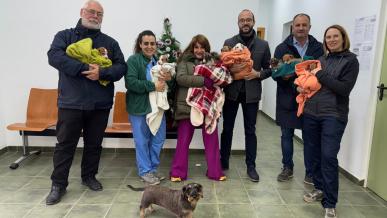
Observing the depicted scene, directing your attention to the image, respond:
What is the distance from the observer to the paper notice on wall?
298cm

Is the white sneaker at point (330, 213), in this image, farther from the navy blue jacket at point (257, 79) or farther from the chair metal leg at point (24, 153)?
the chair metal leg at point (24, 153)

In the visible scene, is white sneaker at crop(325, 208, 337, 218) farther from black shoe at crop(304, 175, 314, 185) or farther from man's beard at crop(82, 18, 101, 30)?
man's beard at crop(82, 18, 101, 30)

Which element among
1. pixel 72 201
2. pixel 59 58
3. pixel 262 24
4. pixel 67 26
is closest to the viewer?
pixel 59 58

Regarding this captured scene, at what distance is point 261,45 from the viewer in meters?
3.05

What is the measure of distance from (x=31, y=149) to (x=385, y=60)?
4217 mm

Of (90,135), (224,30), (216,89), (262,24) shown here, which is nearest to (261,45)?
(216,89)

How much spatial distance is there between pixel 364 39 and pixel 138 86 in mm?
2304

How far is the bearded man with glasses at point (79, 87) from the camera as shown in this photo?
2.52m

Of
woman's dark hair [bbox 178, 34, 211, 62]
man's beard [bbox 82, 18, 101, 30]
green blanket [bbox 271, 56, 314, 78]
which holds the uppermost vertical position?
man's beard [bbox 82, 18, 101, 30]

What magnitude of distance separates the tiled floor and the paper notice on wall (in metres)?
1.29

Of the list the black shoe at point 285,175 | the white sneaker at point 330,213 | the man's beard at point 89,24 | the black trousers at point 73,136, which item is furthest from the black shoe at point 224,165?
the man's beard at point 89,24

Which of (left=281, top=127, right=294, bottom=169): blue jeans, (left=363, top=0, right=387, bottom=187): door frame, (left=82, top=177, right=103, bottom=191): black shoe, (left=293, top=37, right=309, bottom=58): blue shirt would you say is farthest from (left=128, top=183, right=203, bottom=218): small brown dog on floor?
(left=363, top=0, right=387, bottom=187): door frame

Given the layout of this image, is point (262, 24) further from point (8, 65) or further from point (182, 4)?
point (8, 65)

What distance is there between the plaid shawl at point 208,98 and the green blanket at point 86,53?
86cm
